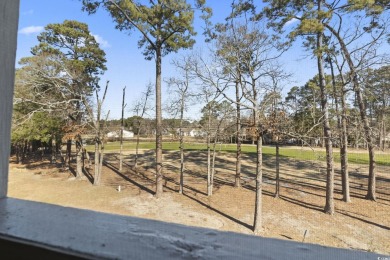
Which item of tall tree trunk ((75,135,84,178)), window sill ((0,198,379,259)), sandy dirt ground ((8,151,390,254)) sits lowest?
sandy dirt ground ((8,151,390,254))

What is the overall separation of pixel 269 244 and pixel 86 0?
1630 cm

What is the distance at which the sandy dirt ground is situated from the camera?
435 inches

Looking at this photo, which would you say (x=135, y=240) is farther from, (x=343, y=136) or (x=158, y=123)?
(x=158, y=123)

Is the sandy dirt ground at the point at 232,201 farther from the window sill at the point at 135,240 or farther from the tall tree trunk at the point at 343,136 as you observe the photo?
the window sill at the point at 135,240

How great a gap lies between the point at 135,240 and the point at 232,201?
598 inches

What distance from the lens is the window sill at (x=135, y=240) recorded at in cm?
61

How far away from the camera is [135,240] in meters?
0.67

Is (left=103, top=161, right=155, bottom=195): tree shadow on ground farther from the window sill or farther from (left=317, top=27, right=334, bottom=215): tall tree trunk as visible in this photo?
the window sill

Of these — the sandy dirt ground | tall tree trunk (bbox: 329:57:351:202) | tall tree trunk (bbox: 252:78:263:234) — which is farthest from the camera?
tall tree trunk (bbox: 329:57:351:202)

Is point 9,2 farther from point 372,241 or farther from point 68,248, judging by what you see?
point 372,241

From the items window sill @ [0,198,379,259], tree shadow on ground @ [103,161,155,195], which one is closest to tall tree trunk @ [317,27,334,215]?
tree shadow on ground @ [103,161,155,195]

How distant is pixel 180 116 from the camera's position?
19828 mm

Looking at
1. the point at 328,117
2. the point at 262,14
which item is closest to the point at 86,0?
the point at 262,14

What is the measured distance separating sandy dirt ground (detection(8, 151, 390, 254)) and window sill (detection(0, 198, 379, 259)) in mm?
6100
